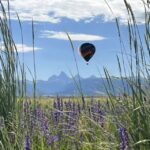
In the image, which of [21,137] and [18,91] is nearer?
[21,137]

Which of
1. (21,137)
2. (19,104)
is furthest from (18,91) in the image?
(21,137)

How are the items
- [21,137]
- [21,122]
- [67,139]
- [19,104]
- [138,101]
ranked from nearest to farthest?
[138,101] → [21,137] → [21,122] → [19,104] → [67,139]

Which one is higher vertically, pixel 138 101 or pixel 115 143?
pixel 138 101

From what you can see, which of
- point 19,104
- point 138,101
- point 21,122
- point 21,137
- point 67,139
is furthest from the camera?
Result: point 67,139

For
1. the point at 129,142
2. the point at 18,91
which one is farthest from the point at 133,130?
the point at 18,91

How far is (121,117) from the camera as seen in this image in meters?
3.67

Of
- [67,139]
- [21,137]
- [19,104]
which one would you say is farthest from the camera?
[67,139]

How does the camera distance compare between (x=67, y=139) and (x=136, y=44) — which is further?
(x=67, y=139)

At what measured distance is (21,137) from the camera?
3.69 m

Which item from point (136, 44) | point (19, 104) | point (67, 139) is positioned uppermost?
point (136, 44)

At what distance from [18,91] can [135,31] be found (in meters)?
1.44

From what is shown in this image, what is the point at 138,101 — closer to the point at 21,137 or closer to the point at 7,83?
the point at 21,137

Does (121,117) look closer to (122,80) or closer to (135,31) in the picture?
(122,80)

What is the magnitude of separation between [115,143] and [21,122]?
3.16 ft
